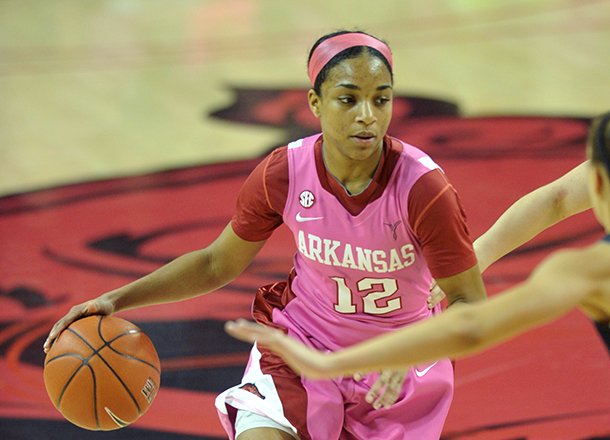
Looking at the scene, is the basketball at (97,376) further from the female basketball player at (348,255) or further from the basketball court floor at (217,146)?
the basketball court floor at (217,146)

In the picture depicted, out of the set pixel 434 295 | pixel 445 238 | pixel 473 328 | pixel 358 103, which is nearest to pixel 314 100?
pixel 358 103

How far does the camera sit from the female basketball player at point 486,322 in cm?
242

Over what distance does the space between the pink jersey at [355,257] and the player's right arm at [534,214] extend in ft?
1.08

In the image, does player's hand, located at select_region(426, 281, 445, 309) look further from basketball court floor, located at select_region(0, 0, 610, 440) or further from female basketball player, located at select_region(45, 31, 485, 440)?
basketball court floor, located at select_region(0, 0, 610, 440)

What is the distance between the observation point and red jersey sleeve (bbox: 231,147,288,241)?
12.6 feet

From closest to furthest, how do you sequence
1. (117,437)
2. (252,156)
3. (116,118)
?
(117,437), (252,156), (116,118)

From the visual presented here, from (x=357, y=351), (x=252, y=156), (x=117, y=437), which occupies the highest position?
(x=357, y=351)

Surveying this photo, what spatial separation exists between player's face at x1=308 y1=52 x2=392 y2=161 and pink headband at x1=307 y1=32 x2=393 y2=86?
5 centimetres

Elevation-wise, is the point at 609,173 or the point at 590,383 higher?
the point at 609,173

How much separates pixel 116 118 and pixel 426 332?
294 inches

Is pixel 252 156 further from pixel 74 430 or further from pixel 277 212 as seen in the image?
pixel 277 212

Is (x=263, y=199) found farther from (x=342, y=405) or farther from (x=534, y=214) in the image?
(x=534, y=214)

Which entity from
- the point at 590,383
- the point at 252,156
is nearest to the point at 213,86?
the point at 252,156

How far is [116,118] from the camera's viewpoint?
957 centimetres
